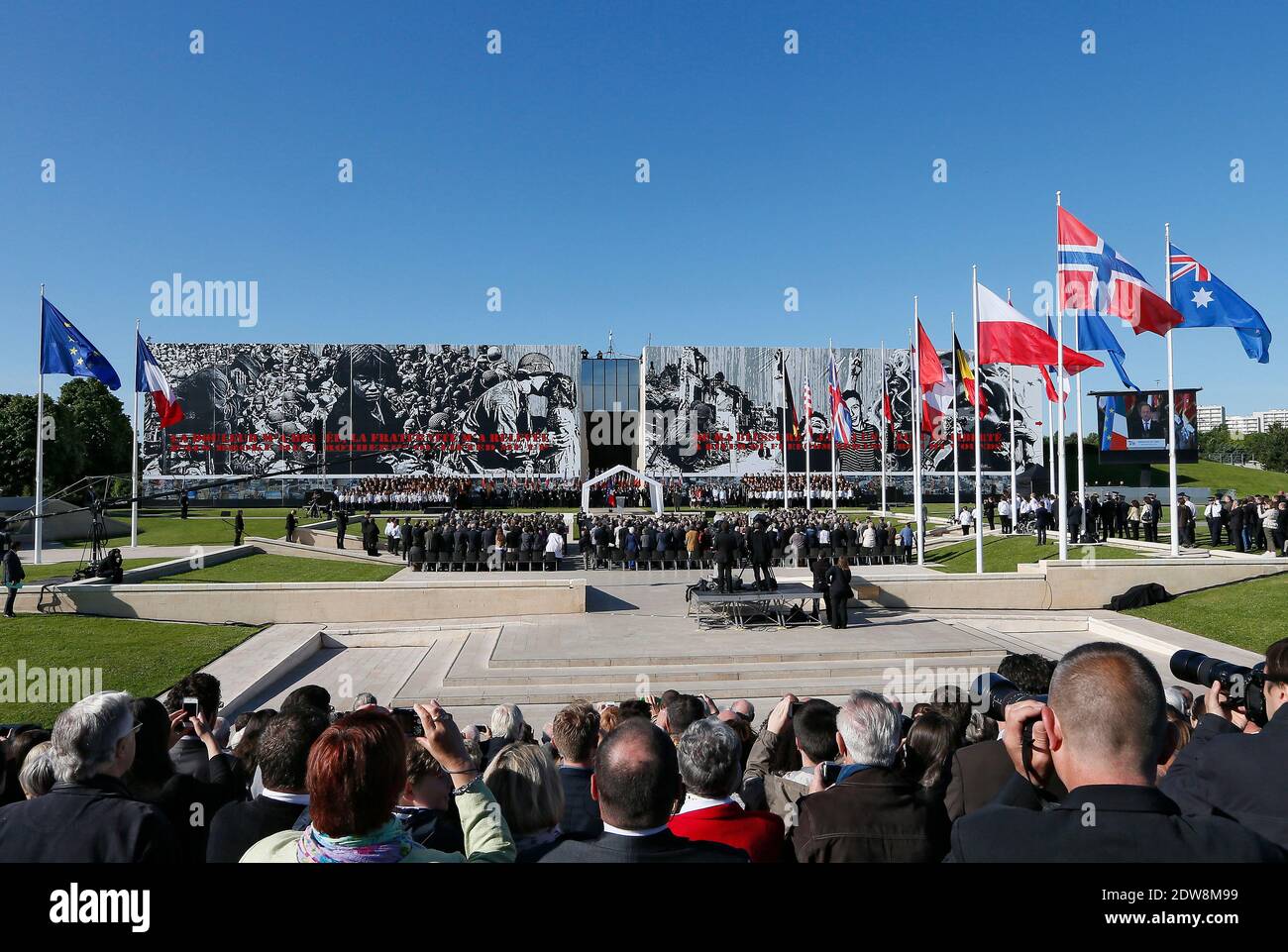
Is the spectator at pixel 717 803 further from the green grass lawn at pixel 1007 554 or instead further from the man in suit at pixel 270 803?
the green grass lawn at pixel 1007 554

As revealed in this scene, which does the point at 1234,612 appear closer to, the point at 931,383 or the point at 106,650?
the point at 931,383

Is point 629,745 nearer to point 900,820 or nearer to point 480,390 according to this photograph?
point 900,820

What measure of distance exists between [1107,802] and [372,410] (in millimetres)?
62058

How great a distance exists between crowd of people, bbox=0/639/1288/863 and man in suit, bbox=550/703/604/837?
0.01 metres

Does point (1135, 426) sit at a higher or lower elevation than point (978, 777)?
higher

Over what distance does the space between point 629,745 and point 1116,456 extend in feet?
168

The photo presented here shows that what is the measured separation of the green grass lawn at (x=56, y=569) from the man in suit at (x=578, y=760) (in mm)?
17919

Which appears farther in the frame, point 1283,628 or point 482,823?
point 1283,628

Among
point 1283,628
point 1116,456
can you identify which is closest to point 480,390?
point 1116,456

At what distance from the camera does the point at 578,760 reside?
3.98 metres

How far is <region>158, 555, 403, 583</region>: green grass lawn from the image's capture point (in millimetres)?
19141

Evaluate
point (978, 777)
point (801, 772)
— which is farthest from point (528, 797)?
point (978, 777)
